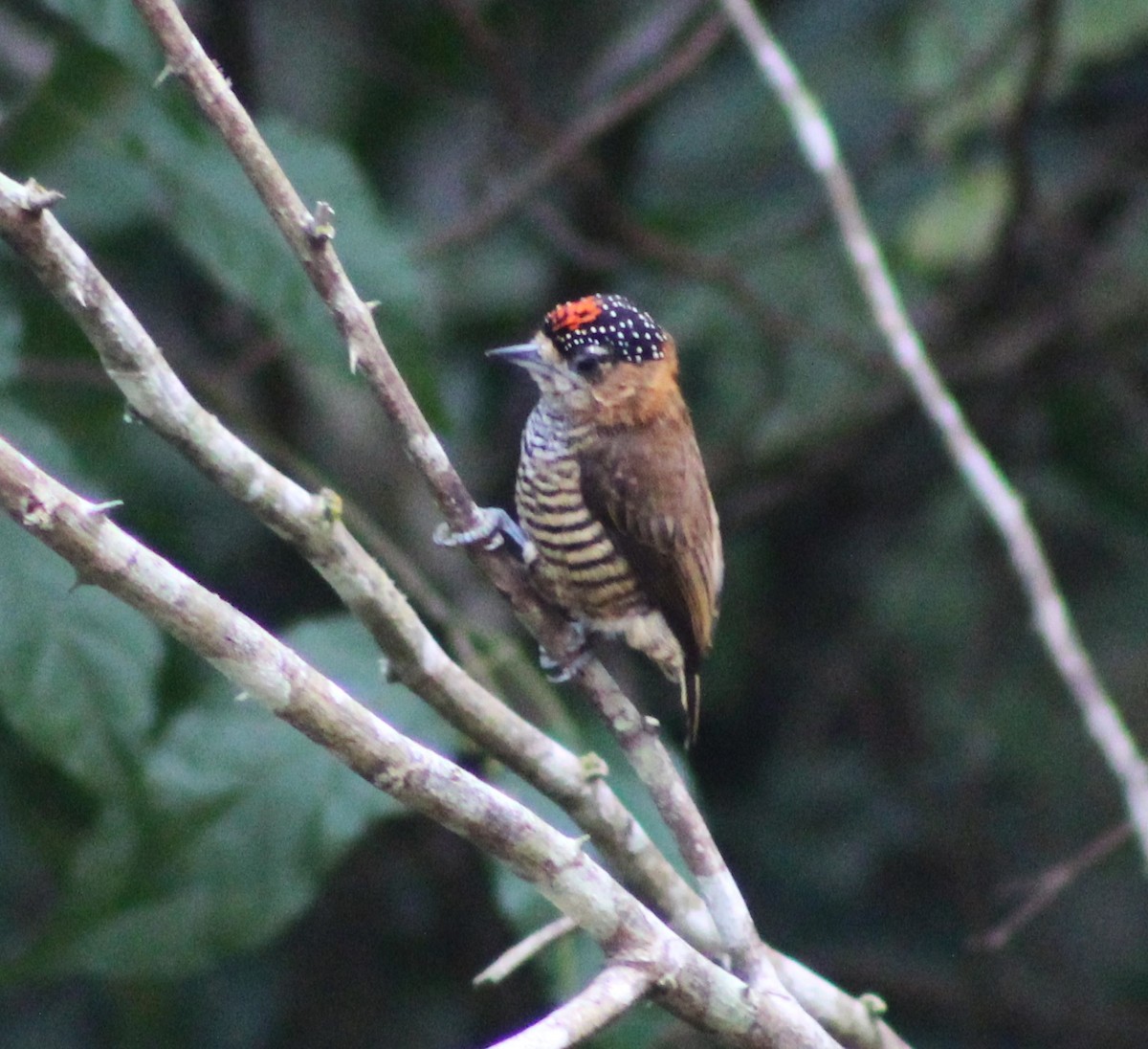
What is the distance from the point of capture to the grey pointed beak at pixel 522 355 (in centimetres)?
321

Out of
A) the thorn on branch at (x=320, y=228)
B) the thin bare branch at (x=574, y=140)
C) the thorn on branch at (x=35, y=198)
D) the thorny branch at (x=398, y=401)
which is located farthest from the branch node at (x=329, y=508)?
the thin bare branch at (x=574, y=140)

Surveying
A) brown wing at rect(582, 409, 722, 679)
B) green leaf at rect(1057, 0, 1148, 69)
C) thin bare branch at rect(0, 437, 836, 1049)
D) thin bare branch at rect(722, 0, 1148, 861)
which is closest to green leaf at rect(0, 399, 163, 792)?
brown wing at rect(582, 409, 722, 679)

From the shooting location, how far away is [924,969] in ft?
16.2

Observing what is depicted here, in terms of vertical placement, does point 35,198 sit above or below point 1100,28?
below

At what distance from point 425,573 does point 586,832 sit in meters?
2.15

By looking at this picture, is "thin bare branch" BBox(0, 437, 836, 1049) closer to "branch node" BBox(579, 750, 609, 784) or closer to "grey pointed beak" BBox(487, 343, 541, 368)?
"branch node" BBox(579, 750, 609, 784)

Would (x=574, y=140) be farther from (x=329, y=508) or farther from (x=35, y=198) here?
(x=35, y=198)

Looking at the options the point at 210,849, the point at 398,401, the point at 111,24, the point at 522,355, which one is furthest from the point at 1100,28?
the point at 210,849

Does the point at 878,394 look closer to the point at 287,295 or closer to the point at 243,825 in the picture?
the point at 287,295

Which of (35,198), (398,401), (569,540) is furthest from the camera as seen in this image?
(569,540)

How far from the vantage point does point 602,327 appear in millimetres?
3268

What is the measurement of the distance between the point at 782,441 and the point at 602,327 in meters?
1.54

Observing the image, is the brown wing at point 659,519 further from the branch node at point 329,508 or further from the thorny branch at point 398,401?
the branch node at point 329,508

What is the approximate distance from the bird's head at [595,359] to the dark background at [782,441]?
2.58 ft
